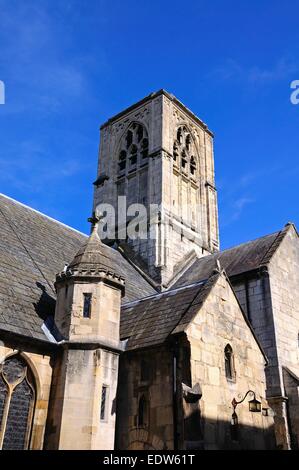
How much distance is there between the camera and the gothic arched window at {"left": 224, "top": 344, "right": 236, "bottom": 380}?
45.7 feet

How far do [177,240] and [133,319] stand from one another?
11.8 m

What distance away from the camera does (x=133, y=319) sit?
1565 cm

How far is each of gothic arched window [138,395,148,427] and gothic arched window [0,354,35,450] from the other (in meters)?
2.87

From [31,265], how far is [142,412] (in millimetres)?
6177

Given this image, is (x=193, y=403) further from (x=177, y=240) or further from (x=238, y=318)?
(x=177, y=240)

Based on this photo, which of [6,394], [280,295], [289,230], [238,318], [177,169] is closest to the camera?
[6,394]

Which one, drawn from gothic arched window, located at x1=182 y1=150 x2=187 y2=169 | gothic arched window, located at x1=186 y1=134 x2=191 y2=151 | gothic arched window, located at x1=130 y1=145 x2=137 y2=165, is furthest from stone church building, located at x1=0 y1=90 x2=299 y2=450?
gothic arched window, located at x1=186 y1=134 x2=191 y2=151

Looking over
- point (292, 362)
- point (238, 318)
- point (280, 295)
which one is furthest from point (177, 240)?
point (238, 318)

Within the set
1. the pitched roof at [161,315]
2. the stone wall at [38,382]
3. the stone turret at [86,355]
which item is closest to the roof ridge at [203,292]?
the pitched roof at [161,315]

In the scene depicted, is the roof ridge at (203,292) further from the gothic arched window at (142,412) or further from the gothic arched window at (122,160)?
the gothic arched window at (122,160)

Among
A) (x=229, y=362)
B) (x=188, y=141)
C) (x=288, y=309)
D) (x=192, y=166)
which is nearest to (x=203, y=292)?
(x=229, y=362)
